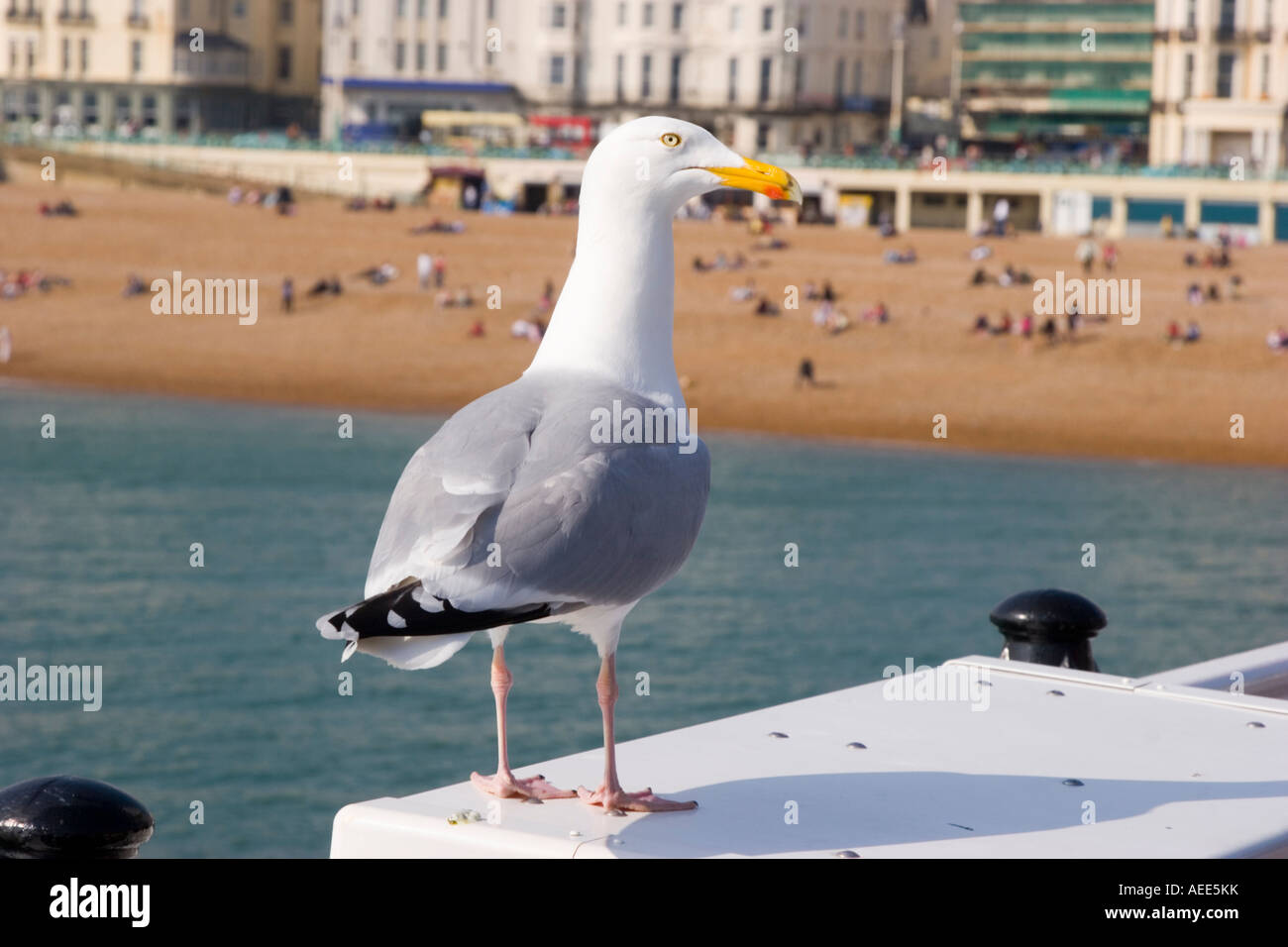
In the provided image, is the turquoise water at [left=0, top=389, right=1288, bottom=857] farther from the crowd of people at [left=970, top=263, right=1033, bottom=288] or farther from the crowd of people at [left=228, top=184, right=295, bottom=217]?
the crowd of people at [left=228, top=184, right=295, bottom=217]

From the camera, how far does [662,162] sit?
5.19 meters

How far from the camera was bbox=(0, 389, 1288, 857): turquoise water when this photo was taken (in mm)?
19016

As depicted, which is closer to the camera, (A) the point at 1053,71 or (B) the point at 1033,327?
(B) the point at 1033,327

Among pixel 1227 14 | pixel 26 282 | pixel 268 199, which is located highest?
pixel 1227 14

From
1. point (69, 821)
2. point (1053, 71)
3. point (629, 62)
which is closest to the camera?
point (69, 821)

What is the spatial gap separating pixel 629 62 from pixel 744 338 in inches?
2261

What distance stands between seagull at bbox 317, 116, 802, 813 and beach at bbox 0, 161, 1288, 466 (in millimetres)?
39355

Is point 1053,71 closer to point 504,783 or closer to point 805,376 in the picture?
point 805,376

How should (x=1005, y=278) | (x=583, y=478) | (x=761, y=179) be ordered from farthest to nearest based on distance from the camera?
(x=1005, y=278), (x=761, y=179), (x=583, y=478)

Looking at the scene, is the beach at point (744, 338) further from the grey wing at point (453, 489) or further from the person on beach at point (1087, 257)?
the grey wing at point (453, 489)

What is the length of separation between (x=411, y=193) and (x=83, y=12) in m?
30.0

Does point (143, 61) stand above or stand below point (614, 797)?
above

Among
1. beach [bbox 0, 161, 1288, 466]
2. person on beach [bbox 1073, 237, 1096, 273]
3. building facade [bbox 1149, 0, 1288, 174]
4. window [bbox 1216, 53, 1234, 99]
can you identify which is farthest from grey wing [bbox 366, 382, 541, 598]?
window [bbox 1216, 53, 1234, 99]

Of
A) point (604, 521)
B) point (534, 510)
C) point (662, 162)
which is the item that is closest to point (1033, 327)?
point (662, 162)
